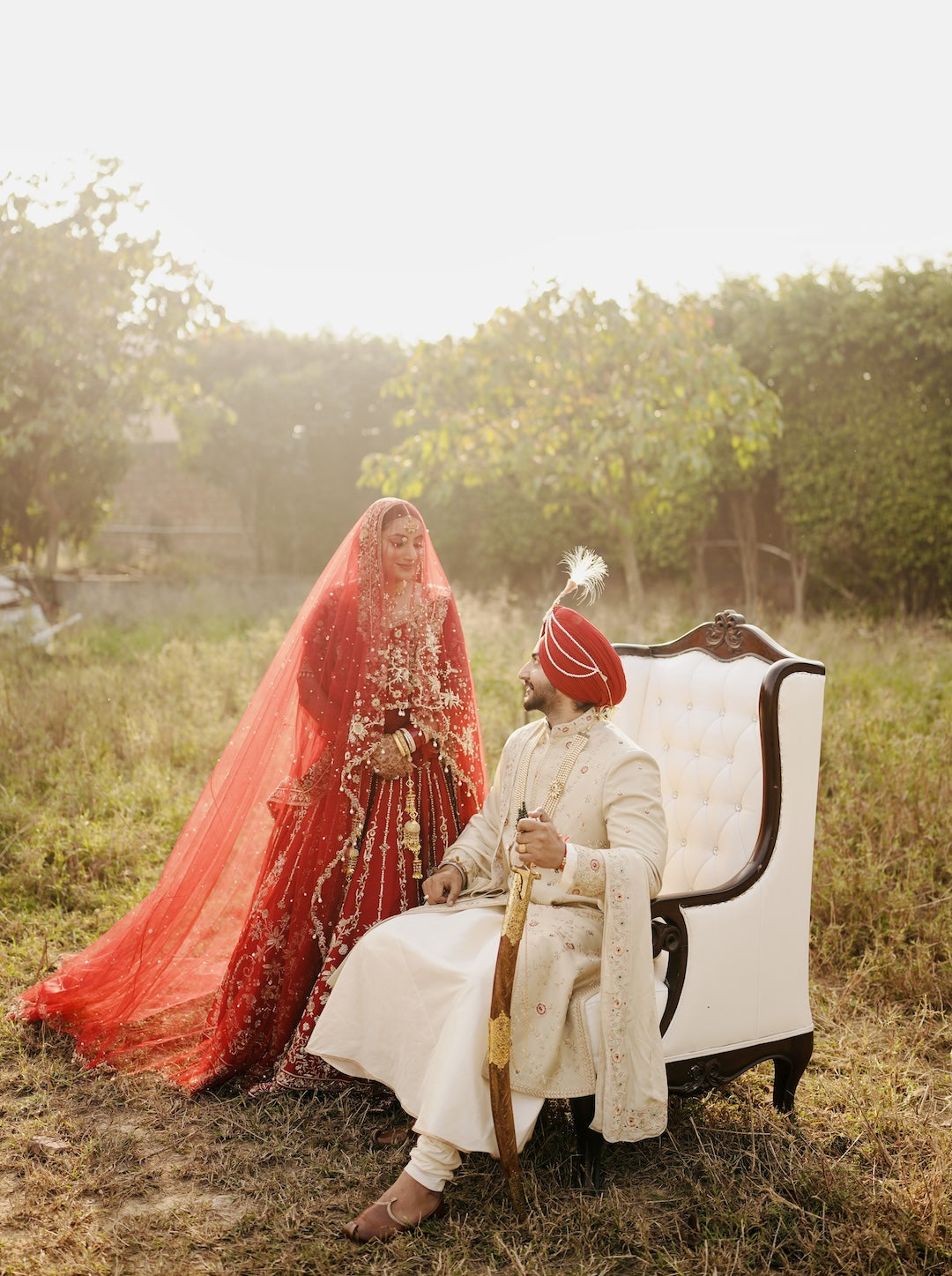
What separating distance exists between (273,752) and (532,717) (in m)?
2.50

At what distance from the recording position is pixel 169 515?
1479 centimetres

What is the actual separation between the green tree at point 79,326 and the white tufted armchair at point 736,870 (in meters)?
6.83

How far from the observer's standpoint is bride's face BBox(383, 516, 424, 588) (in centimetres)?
313

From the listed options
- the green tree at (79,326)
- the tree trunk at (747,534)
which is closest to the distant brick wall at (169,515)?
the green tree at (79,326)

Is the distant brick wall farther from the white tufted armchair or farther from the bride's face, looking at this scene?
the white tufted armchair

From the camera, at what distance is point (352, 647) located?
3.16 m

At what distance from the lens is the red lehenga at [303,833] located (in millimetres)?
3107

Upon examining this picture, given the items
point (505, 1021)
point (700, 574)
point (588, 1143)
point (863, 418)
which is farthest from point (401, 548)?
point (700, 574)

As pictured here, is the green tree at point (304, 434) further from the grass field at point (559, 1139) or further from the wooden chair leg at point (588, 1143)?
the wooden chair leg at point (588, 1143)

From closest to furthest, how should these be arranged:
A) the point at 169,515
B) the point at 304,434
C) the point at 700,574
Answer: the point at 700,574, the point at 304,434, the point at 169,515

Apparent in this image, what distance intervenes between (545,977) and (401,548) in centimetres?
130

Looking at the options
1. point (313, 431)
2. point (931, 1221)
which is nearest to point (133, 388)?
point (313, 431)

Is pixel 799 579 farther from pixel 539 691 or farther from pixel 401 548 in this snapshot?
pixel 539 691

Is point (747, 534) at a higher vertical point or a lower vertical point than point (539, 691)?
higher
